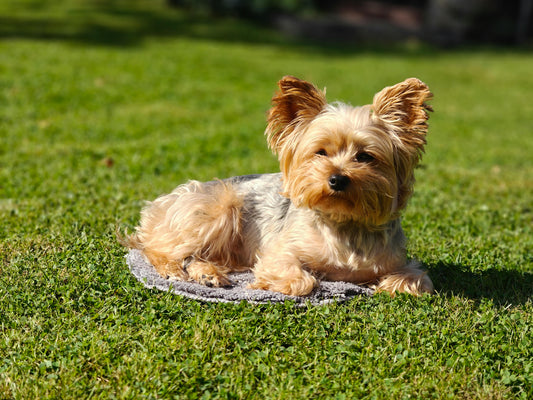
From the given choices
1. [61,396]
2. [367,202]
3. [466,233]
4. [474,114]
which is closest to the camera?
[61,396]

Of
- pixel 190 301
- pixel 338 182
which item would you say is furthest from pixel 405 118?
pixel 190 301

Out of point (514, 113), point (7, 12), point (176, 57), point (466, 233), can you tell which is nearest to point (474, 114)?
point (514, 113)

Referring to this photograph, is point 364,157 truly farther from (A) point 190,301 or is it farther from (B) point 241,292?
(A) point 190,301

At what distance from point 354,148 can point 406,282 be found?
126 cm

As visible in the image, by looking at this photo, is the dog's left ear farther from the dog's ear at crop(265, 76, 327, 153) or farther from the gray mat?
the gray mat

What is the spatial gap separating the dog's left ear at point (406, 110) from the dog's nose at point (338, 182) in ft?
2.21

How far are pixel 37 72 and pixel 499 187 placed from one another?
1185 centimetres

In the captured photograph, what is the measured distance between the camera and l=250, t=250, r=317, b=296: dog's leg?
17.8ft

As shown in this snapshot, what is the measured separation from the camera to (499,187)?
33.6 feet

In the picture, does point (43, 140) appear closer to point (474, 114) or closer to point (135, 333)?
point (135, 333)

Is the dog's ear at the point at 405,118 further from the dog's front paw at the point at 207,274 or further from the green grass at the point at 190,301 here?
the dog's front paw at the point at 207,274

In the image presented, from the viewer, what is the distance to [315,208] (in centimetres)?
540

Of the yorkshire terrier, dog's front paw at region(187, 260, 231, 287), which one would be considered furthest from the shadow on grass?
dog's front paw at region(187, 260, 231, 287)

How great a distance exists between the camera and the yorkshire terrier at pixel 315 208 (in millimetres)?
5281
